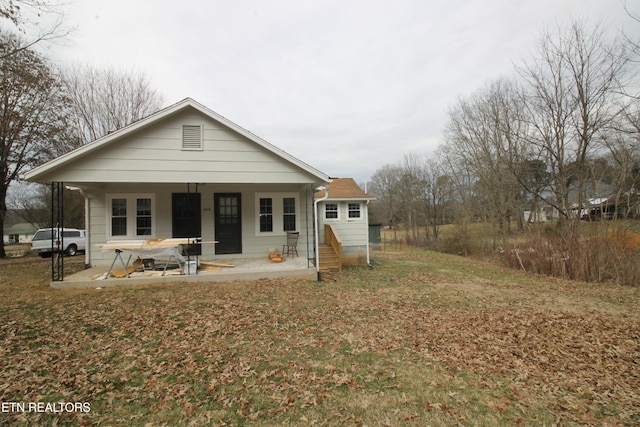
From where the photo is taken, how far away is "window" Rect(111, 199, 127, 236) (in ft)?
32.9

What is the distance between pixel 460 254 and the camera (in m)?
18.6

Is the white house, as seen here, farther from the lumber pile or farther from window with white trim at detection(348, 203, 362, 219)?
window with white trim at detection(348, 203, 362, 219)

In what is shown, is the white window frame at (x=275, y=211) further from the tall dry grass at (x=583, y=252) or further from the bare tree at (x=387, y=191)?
the bare tree at (x=387, y=191)

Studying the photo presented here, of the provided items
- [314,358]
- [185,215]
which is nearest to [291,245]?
[185,215]

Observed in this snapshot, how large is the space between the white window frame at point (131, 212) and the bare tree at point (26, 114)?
7.97 meters

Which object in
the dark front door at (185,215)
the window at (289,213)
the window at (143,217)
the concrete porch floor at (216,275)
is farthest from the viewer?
the window at (289,213)

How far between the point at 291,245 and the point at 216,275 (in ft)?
10.4

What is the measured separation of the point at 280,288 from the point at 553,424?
590cm

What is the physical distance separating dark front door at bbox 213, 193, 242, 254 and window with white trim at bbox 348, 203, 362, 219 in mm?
5240

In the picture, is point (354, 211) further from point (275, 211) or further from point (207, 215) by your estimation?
point (207, 215)

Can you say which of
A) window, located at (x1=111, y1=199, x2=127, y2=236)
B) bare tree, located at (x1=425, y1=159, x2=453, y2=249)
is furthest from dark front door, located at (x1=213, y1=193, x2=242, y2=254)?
bare tree, located at (x1=425, y1=159, x2=453, y2=249)

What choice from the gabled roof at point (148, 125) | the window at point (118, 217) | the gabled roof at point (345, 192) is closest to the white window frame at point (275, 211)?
the gabled roof at point (148, 125)

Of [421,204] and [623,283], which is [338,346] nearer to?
[623,283]

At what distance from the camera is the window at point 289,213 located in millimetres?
11141
